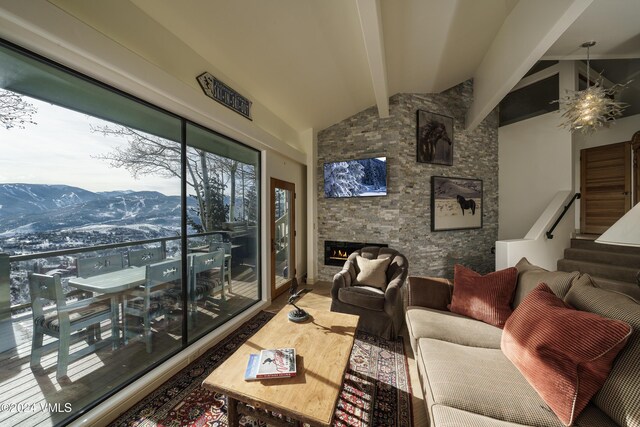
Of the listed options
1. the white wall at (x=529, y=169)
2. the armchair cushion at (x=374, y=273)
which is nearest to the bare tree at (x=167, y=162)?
the armchair cushion at (x=374, y=273)

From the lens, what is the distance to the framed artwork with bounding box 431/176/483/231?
431 centimetres

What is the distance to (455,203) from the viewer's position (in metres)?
4.53

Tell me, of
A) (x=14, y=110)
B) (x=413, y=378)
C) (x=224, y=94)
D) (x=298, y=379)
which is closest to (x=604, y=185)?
(x=413, y=378)

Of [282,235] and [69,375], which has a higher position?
[282,235]

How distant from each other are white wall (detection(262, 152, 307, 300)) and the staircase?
4.23m

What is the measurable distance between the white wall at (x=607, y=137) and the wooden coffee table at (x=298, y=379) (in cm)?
557

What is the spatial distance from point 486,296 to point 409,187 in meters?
2.45

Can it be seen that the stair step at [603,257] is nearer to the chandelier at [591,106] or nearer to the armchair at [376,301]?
the chandelier at [591,106]

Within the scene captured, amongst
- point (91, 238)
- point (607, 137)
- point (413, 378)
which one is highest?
point (607, 137)

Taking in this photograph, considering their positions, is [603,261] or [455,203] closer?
[603,261]

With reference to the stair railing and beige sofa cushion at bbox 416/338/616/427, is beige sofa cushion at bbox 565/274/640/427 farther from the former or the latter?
the stair railing

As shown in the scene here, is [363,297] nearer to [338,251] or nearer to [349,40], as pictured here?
[338,251]

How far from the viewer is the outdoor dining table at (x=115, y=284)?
172 centimetres

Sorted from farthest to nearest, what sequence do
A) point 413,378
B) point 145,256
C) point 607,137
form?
point 607,137 < point 145,256 < point 413,378
